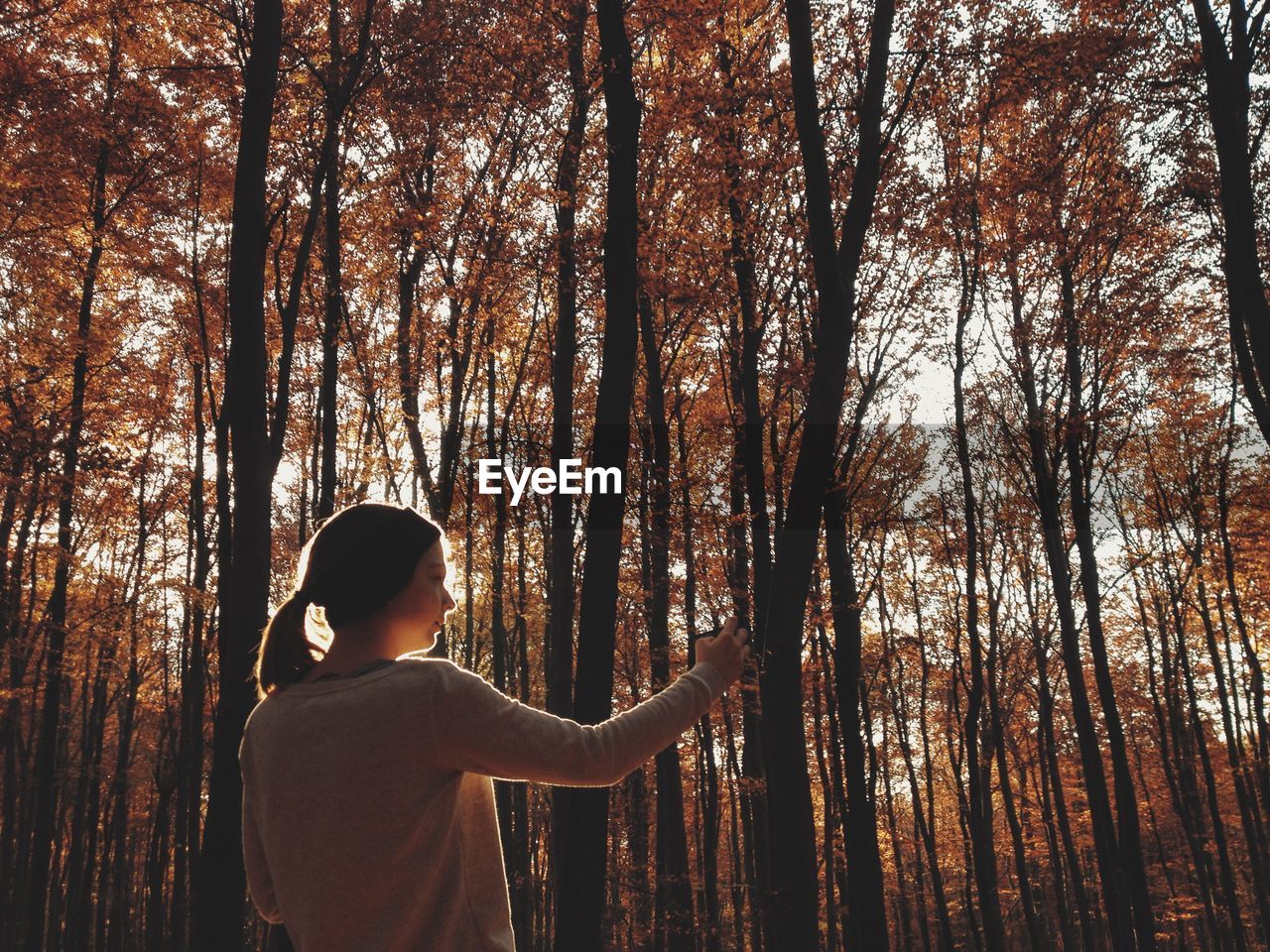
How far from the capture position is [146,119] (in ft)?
46.1

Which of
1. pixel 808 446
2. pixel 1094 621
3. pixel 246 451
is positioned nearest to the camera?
pixel 808 446

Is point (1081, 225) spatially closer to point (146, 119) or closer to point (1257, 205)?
point (1257, 205)

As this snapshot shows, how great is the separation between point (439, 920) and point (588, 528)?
200 inches

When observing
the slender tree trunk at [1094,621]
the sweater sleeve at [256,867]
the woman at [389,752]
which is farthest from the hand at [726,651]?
the slender tree trunk at [1094,621]

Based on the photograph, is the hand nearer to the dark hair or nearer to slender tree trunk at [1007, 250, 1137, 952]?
the dark hair

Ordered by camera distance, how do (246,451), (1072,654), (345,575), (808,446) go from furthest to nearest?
(1072,654), (246,451), (808,446), (345,575)

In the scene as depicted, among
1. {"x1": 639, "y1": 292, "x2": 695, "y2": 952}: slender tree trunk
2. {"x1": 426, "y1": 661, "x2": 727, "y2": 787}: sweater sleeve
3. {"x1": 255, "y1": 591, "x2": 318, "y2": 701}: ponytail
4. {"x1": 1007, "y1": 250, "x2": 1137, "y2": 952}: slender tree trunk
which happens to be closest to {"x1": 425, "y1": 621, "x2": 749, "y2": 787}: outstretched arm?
{"x1": 426, "y1": 661, "x2": 727, "y2": 787}: sweater sleeve

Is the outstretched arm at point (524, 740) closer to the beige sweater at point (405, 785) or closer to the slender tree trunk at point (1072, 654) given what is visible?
the beige sweater at point (405, 785)

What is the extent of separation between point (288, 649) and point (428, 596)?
256mm

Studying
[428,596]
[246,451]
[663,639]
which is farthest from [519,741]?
[663,639]

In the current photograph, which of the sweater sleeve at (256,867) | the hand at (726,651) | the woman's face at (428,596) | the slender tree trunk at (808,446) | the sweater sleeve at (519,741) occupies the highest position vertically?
the slender tree trunk at (808,446)

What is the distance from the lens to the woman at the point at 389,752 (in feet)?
5.21

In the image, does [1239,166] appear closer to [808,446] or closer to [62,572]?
[808,446]

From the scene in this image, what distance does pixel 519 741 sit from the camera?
157 centimetres
